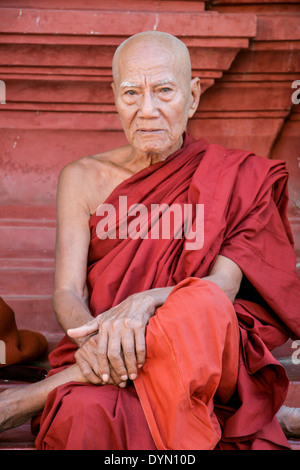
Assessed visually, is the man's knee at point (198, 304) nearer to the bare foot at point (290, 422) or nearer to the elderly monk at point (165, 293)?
the elderly monk at point (165, 293)

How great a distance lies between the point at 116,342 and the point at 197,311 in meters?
0.30

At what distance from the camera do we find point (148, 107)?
9.75 feet

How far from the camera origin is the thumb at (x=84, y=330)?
8.21 feet

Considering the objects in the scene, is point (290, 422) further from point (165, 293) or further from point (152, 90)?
point (152, 90)

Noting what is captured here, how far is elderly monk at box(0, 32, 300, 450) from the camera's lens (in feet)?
7.50

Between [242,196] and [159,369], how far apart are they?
91cm

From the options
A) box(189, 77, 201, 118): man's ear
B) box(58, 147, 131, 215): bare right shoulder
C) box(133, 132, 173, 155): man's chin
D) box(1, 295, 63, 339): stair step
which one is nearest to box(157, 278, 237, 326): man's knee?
box(133, 132, 173, 155): man's chin

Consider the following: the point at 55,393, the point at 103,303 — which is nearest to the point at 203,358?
the point at 55,393

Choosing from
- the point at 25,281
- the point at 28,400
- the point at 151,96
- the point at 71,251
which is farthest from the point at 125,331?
the point at 25,281

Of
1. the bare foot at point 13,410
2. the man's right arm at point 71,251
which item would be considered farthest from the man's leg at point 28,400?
the man's right arm at point 71,251

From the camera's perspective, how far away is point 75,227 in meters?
3.11

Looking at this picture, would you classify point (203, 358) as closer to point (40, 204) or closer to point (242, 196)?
point (242, 196)

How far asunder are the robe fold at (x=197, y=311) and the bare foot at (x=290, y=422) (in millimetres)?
251

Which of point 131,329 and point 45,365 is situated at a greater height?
point 131,329
